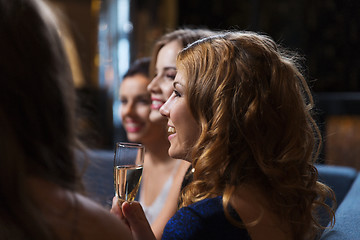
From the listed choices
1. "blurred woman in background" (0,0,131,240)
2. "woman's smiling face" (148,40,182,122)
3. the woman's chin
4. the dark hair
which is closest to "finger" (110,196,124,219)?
"blurred woman in background" (0,0,131,240)

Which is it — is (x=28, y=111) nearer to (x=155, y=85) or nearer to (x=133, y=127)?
(x=155, y=85)

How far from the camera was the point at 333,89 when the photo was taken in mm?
4445

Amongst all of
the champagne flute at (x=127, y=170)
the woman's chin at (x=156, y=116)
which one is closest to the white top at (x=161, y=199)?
the woman's chin at (x=156, y=116)

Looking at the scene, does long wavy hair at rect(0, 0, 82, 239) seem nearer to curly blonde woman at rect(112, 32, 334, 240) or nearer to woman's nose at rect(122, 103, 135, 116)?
curly blonde woman at rect(112, 32, 334, 240)

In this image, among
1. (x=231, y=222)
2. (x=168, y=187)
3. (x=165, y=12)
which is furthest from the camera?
(x=165, y=12)

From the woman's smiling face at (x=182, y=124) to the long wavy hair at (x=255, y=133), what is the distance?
3cm

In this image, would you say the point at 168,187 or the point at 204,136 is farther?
the point at 168,187

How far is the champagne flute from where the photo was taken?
1.36 metres

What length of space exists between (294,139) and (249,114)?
153mm

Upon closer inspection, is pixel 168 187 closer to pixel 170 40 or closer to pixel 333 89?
pixel 170 40

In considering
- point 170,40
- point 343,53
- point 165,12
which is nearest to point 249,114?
point 170,40

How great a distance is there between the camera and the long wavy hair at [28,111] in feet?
2.67

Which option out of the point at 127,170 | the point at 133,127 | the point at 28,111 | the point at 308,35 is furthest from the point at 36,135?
the point at 308,35

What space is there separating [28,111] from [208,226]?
59 cm
